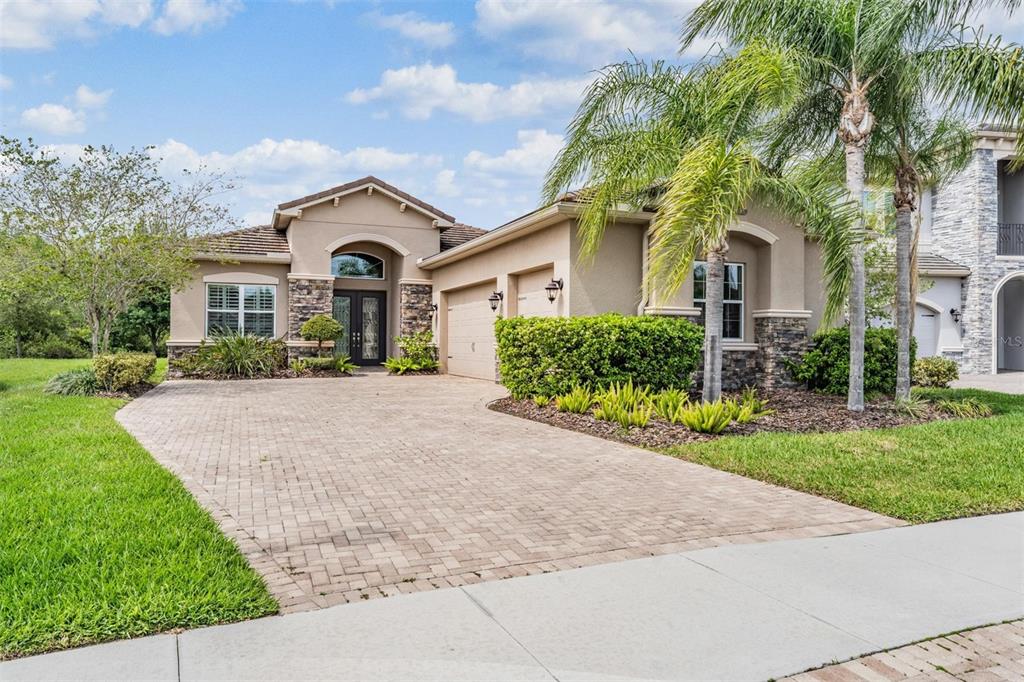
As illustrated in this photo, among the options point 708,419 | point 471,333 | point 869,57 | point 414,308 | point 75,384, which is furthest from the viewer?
point 414,308

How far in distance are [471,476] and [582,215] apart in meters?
6.76

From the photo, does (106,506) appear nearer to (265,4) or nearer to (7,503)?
(7,503)

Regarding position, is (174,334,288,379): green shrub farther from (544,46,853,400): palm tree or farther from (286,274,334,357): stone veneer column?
(544,46,853,400): palm tree

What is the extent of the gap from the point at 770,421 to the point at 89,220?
13.9 metres

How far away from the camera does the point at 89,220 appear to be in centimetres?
1384

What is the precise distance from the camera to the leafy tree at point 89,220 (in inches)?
530

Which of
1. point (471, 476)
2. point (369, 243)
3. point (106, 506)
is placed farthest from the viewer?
point (369, 243)

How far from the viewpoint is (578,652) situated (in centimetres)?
296

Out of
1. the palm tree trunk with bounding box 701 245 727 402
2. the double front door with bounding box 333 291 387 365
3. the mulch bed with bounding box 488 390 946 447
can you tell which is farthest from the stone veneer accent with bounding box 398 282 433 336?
the palm tree trunk with bounding box 701 245 727 402

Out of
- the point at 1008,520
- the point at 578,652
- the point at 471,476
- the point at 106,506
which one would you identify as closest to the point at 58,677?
the point at 578,652

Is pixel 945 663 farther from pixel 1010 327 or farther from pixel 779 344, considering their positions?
pixel 1010 327

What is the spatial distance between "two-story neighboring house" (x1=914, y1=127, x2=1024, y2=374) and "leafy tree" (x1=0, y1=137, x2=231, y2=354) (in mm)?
22024

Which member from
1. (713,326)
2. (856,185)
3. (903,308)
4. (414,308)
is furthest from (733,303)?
(414,308)

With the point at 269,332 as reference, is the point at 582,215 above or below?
above
